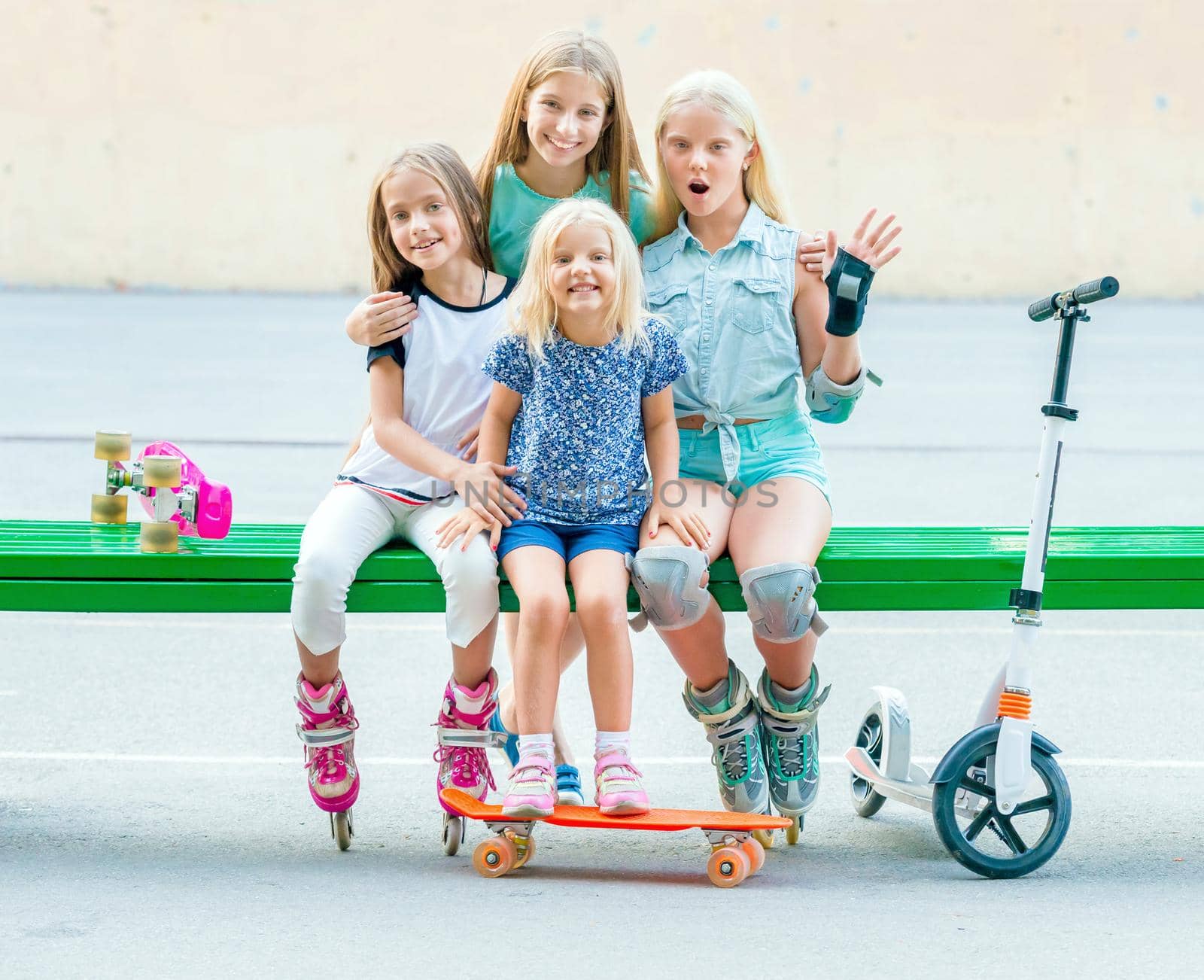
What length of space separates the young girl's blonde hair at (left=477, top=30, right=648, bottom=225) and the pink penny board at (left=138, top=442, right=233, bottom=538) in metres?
0.87

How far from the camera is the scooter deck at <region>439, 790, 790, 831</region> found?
316cm

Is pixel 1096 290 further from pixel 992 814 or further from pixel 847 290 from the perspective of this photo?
pixel 992 814

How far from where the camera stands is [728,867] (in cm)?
321

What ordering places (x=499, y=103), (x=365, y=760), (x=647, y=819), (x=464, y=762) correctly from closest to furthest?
(x=647, y=819), (x=464, y=762), (x=365, y=760), (x=499, y=103)

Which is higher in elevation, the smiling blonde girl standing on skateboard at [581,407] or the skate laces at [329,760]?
the smiling blonde girl standing on skateboard at [581,407]

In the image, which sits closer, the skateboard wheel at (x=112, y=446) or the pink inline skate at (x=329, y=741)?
the pink inline skate at (x=329, y=741)

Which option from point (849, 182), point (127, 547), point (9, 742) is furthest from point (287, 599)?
point (849, 182)

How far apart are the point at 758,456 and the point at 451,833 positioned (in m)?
1.06

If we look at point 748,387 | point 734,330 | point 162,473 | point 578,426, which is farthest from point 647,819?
point 162,473

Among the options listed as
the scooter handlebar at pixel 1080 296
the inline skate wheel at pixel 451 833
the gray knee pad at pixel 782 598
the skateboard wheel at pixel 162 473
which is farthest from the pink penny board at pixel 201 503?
the scooter handlebar at pixel 1080 296

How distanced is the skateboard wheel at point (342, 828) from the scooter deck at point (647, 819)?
0.31 metres

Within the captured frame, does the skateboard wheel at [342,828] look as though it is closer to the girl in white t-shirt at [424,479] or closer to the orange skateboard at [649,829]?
the girl in white t-shirt at [424,479]

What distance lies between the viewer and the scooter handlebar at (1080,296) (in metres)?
3.20

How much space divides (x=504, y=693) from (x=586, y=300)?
1096 millimetres
